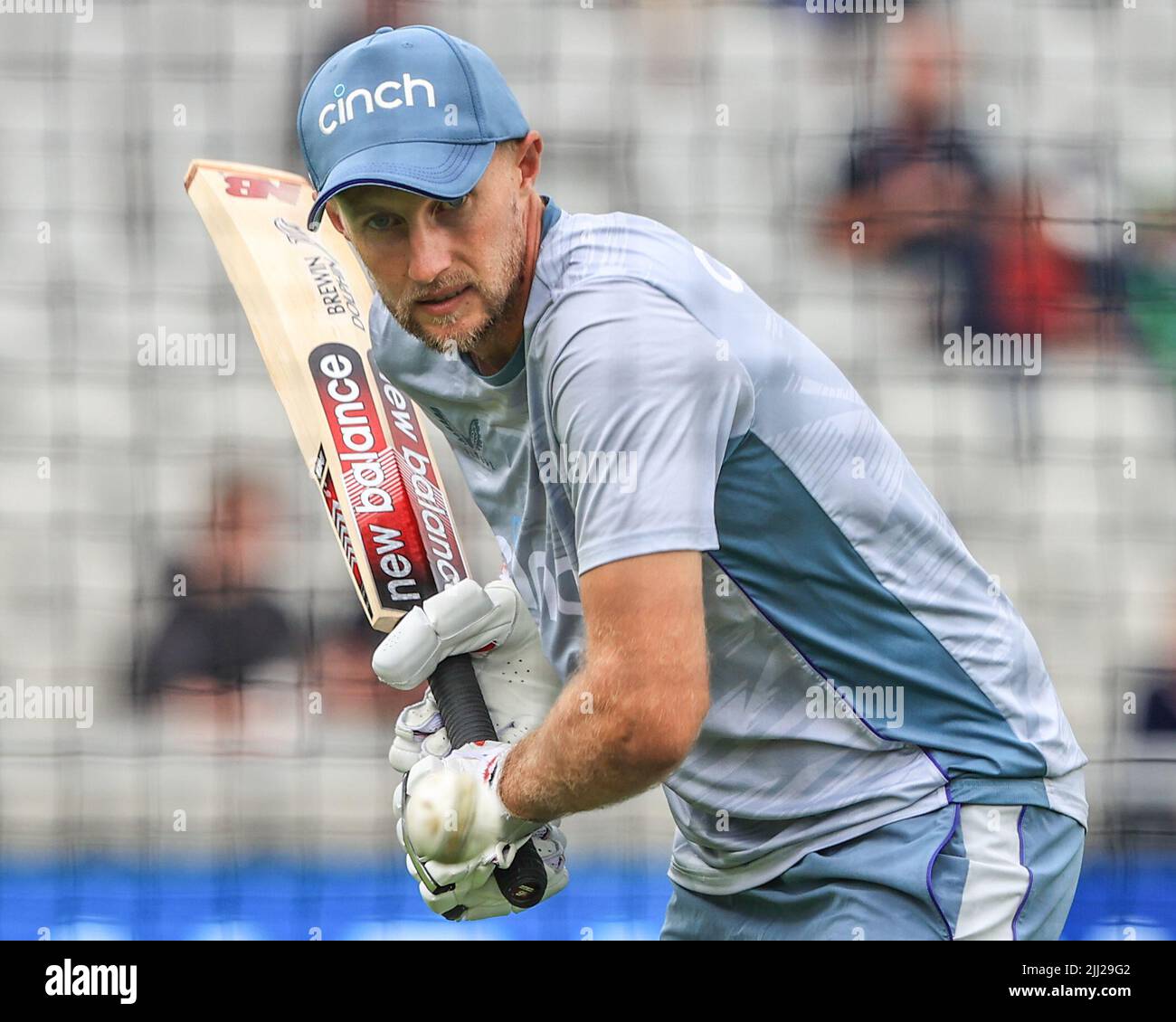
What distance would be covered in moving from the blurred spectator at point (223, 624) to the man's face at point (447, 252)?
2.17 meters

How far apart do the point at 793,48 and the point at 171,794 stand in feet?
7.53

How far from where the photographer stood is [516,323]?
50.4 inches

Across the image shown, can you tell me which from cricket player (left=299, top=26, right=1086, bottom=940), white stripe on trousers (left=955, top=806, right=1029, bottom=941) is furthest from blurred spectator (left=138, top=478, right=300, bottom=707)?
white stripe on trousers (left=955, top=806, right=1029, bottom=941)

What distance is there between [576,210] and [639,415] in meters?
2.45

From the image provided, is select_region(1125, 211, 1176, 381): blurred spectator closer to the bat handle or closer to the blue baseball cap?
the bat handle

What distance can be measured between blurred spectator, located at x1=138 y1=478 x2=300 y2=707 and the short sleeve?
7.52ft

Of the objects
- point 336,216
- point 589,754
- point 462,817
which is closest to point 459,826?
point 462,817

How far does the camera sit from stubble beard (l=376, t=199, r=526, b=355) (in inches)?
49.2

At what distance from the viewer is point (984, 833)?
129 centimetres

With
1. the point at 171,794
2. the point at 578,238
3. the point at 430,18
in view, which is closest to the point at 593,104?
the point at 430,18

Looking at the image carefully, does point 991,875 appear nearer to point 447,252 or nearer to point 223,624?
point 447,252

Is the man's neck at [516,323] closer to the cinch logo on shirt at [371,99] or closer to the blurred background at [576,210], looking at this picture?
the cinch logo on shirt at [371,99]

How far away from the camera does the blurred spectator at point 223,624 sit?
3.33 meters

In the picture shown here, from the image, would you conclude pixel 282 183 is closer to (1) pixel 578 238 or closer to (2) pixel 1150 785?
(1) pixel 578 238
